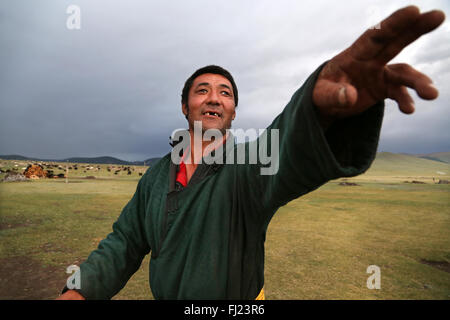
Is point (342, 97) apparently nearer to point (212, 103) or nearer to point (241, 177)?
point (241, 177)

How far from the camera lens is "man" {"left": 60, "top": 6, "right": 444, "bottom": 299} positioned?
777 mm

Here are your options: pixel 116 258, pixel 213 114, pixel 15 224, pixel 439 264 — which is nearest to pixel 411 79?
pixel 213 114

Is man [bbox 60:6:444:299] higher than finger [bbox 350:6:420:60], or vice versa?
finger [bbox 350:6:420:60]

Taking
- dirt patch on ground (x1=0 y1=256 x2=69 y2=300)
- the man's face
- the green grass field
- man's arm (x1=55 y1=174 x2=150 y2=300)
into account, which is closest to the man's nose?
the man's face

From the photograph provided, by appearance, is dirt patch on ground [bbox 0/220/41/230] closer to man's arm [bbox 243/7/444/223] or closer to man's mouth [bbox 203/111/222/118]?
man's mouth [bbox 203/111/222/118]

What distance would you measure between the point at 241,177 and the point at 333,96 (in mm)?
665

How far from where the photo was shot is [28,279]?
4.32 metres

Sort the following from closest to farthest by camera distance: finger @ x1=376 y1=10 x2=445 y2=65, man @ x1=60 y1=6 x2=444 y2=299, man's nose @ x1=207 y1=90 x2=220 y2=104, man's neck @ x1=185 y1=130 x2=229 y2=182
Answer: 1. finger @ x1=376 y1=10 x2=445 y2=65
2. man @ x1=60 y1=6 x2=444 y2=299
3. man's neck @ x1=185 y1=130 x2=229 y2=182
4. man's nose @ x1=207 y1=90 x2=220 y2=104

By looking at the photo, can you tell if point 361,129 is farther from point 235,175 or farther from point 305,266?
point 305,266

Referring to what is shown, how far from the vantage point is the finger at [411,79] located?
70 centimetres

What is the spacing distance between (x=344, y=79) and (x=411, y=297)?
446 cm

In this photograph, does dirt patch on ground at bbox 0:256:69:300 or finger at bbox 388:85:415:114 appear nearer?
finger at bbox 388:85:415:114
